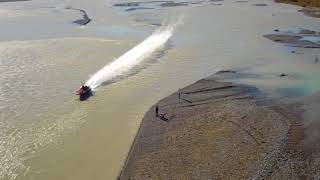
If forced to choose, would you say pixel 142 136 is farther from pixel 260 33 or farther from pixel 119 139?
pixel 260 33

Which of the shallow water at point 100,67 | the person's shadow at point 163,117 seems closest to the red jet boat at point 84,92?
the shallow water at point 100,67

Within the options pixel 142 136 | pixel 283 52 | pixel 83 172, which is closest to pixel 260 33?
pixel 283 52

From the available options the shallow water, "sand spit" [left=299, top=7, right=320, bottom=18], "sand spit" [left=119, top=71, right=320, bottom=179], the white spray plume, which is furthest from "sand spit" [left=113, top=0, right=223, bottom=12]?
"sand spit" [left=119, top=71, right=320, bottom=179]

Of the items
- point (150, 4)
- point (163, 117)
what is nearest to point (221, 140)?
point (163, 117)

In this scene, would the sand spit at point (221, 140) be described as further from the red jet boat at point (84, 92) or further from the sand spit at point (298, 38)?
the sand spit at point (298, 38)

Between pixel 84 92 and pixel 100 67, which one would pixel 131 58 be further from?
pixel 84 92

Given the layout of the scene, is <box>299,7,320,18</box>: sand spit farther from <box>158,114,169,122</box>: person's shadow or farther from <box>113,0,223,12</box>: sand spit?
<box>158,114,169,122</box>: person's shadow
